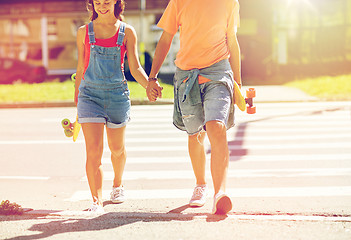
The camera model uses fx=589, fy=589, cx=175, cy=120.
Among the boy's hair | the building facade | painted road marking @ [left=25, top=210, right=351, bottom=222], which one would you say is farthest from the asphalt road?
the building facade

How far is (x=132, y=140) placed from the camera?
31.6 feet

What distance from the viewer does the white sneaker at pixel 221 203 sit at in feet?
14.1

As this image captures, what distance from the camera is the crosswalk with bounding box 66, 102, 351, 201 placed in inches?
230

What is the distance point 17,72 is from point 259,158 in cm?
2025

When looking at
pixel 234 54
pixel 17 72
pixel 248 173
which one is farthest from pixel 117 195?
pixel 17 72

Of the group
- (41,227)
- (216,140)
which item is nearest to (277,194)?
(216,140)

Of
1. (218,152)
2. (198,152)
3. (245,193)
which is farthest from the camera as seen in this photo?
(245,193)

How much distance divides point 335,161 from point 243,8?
23.6 meters

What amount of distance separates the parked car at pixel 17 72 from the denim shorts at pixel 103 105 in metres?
22.1

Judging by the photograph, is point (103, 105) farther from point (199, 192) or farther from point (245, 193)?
point (245, 193)

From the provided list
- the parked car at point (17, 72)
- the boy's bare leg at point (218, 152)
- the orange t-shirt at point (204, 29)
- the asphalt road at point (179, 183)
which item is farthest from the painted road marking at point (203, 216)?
the parked car at point (17, 72)

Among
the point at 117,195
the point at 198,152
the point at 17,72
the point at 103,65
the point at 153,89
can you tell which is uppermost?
the point at 103,65

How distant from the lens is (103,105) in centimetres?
468

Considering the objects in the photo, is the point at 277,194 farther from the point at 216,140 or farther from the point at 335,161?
the point at 335,161
